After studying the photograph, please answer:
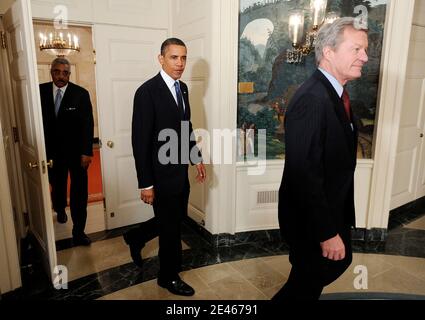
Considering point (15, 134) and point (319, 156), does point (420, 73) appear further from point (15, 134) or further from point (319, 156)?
point (15, 134)

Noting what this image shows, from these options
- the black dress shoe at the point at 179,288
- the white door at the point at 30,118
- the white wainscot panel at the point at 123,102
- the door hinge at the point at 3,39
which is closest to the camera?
the white door at the point at 30,118

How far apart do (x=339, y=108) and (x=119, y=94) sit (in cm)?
244

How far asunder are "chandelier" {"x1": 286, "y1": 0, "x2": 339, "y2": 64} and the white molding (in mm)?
521

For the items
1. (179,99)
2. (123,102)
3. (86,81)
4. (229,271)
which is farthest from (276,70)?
(86,81)

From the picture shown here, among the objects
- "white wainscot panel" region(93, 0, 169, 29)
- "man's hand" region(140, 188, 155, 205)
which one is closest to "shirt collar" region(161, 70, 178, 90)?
"man's hand" region(140, 188, 155, 205)

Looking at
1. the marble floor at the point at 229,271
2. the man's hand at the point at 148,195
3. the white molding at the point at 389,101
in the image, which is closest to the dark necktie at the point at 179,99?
the man's hand at the point at 148,195

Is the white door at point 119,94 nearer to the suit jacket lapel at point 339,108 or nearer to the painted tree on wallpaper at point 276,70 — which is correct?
the painted tree on wallpaper at point 276,70

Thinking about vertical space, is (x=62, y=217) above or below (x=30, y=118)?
below

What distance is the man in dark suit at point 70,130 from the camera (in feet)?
10.2

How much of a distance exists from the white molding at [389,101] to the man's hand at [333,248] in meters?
1.96

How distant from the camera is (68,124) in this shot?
124 inches

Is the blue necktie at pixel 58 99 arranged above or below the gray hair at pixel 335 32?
below

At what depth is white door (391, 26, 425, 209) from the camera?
3.54m
